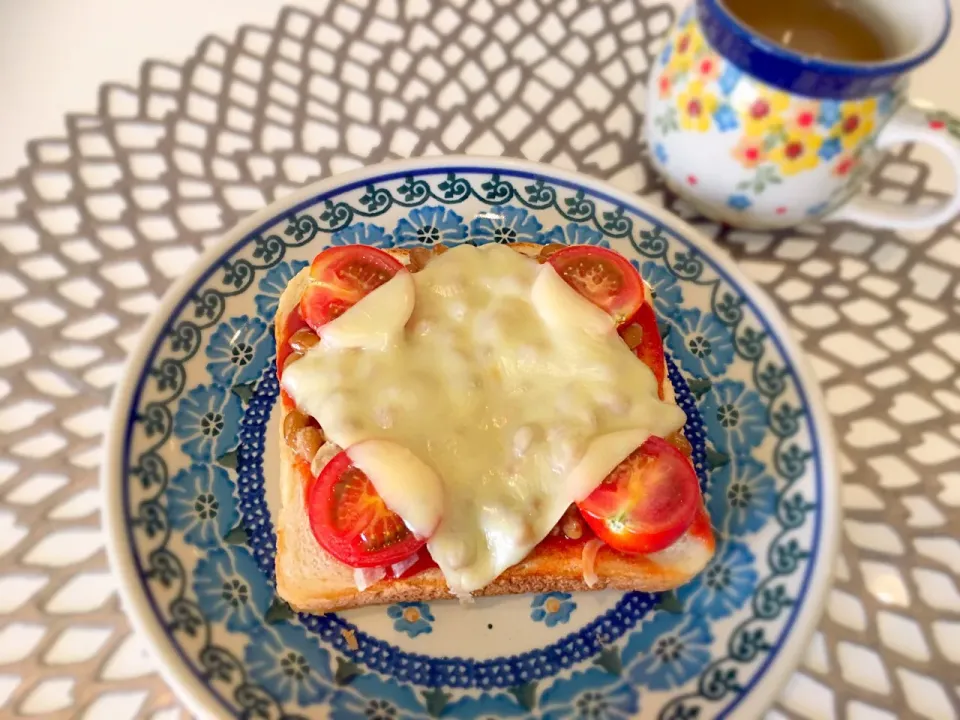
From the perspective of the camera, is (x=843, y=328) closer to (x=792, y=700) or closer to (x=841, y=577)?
(x=841, y=577)

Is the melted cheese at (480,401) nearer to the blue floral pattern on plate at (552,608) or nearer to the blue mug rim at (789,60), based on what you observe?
the blue floral pattern on plate at (552,608)

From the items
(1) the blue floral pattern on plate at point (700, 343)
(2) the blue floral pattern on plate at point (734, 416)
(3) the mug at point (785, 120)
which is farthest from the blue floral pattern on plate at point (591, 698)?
(3) the mug at point (785, 120)

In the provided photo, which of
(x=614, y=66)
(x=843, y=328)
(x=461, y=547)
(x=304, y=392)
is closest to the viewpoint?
(x=461, y=547)

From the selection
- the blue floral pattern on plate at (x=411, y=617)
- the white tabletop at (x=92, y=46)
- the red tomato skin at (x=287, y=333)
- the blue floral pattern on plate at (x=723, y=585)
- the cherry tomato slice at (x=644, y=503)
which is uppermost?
the white tabletop at (x=92, y=46)

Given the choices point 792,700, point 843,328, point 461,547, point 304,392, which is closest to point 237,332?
point 304,392

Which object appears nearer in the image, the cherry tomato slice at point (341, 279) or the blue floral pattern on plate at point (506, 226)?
the cherry tomato slice at point (341, 279)

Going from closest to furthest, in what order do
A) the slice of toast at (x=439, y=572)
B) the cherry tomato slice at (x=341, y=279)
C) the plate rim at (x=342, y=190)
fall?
the plate rim at (x=342, y=190) → the slice of toast at (x=439, y=572) → the cherry tomato slice at (x=341, y=279)
